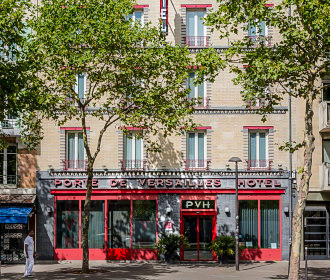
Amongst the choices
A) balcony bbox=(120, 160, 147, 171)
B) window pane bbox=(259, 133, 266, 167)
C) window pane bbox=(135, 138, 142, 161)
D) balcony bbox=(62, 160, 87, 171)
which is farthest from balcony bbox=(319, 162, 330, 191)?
balcony bbox=(62, 160, 87, 171)

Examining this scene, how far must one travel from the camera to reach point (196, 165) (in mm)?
36812

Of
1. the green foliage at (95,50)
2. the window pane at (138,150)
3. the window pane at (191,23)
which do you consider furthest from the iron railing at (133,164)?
the window pane at (191,23)

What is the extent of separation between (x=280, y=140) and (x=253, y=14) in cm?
1335

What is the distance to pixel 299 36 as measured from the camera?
24766 mm

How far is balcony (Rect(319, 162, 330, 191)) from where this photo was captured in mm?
36000

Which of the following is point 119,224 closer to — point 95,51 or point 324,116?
point 95,51

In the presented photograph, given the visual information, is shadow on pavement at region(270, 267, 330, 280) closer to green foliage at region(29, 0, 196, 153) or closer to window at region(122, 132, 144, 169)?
green foliage at region(29, 0, 196, 153)

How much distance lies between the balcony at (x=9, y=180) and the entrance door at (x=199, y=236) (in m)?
9.17

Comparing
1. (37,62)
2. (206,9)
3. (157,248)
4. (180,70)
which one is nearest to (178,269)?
(157,248)

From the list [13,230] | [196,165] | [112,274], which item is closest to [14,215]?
[13,230]

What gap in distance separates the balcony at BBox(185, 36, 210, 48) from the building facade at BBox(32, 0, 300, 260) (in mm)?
53

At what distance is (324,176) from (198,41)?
9609 millimetres

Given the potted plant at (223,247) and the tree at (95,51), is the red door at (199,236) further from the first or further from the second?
the tree at (95,51)

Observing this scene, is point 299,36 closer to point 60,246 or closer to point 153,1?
point 153,1
